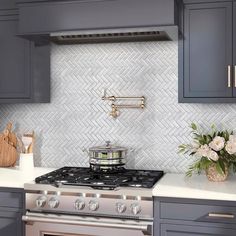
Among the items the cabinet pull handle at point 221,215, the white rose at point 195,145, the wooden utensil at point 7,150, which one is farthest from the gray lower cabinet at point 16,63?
the cabinet pull handle at point 221,215

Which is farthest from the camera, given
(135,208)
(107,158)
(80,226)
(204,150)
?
(107,158)

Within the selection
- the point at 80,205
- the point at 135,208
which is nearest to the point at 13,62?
the point at 80,205

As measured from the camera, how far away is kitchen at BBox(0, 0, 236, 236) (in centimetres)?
295

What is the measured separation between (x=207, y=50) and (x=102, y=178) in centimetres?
111

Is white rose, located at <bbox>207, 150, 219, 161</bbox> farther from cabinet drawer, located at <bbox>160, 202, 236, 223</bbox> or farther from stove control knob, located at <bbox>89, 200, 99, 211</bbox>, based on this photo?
stove control knob, located at <bbox>89, 200, 99, 211</bbox>

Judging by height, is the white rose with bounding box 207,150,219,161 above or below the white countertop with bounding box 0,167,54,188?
above

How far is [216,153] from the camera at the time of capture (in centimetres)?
290

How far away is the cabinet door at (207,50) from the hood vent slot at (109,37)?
22 cm

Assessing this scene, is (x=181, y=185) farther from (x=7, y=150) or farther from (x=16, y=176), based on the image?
(x=7, y=150)

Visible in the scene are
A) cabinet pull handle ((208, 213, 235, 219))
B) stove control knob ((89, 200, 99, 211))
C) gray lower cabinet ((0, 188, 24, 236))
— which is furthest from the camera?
gray lower cabinet ((0, 188, 24, 236))

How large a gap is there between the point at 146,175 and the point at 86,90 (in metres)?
0.86

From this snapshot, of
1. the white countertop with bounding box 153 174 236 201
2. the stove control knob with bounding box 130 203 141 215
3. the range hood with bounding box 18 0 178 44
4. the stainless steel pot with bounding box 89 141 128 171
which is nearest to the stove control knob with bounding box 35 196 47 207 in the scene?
the stainless steel pot with bounding box 89 141 128 171

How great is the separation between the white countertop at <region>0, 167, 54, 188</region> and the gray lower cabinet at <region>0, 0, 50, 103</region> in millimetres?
539

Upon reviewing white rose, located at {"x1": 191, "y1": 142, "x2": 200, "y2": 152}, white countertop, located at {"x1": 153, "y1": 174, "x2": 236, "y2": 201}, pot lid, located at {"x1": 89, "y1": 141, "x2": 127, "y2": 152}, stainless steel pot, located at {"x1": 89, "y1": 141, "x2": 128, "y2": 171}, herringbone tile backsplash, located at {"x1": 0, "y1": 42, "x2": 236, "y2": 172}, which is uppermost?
herringbone tile backsplash, located at {"x1": 0, "y1": 42, "x2": 236, "y2": 172}
